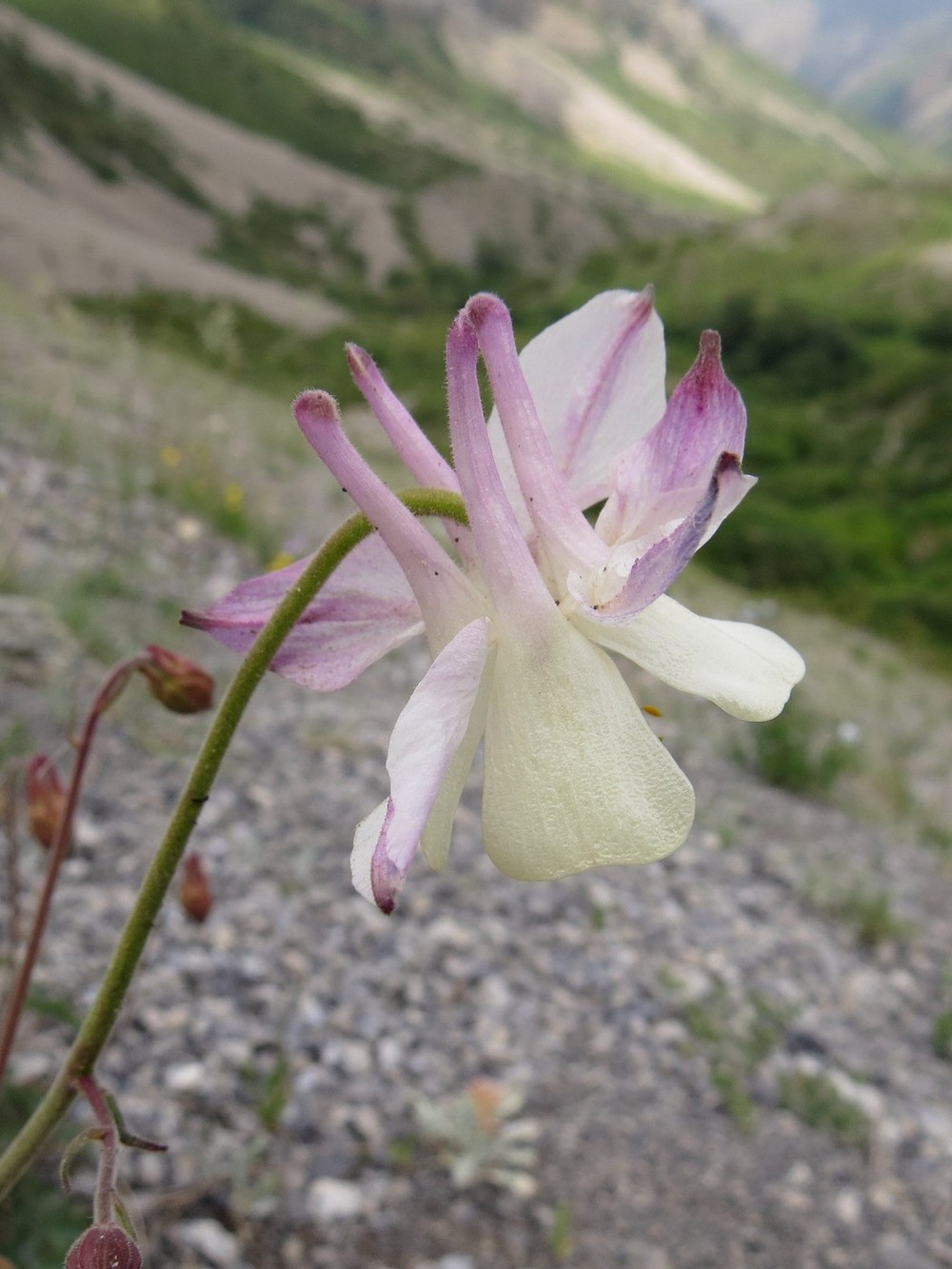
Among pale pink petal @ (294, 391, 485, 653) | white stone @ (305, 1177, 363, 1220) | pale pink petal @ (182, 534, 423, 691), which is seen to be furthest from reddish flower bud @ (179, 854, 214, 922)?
white stone @ (305, 1177, 363, 1220)

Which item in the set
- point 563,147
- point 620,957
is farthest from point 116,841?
point 563,147

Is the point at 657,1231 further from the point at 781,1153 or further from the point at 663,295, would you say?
the point at 663,295

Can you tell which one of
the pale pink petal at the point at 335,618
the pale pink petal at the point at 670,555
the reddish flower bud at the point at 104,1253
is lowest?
the reddish flower bud at the point at 104,1253

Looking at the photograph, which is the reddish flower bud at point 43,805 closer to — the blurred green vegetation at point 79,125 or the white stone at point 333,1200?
the white stone at point 333,1200

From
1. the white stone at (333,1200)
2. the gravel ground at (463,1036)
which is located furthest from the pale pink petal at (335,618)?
the white stone at (333,1200)

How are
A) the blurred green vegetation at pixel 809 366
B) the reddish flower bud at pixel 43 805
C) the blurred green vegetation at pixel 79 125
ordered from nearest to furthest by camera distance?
the reddish flower bud at pixel 43 805
the blurred green vegetation at pixel 809 366
the blurred green vegetation at pixel 79 125

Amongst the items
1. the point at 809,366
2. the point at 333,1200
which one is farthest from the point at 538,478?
the point at 809,366
